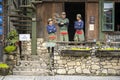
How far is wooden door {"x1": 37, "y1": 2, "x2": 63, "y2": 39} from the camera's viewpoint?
65.6ft

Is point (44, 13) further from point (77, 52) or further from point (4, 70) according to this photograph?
point (4, 70)

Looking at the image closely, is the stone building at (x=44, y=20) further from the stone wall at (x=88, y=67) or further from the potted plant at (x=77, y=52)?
the potted plant at (x=77, y=52)

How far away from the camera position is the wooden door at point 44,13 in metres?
20.0

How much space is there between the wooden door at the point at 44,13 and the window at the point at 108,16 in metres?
2.27

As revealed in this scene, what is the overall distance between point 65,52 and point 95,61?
1353 millimetres

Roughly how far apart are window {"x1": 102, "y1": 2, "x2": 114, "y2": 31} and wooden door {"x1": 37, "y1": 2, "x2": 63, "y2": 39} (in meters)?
2.27

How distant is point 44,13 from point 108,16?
3.32 metres

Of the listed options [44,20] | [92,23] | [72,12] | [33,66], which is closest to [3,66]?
[33,66]

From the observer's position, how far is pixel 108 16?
1975 centimetres

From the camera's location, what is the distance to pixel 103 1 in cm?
1977

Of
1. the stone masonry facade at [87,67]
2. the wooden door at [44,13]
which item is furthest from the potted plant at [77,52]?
the wooden door at [44,13]

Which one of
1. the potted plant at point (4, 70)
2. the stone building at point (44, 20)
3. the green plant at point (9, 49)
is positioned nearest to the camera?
the potted plant at point (4, 70)

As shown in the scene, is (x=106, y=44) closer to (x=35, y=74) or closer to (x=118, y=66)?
(x=118, y=66)

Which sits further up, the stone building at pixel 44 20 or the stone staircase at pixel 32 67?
the stone building at pixel 44 20
